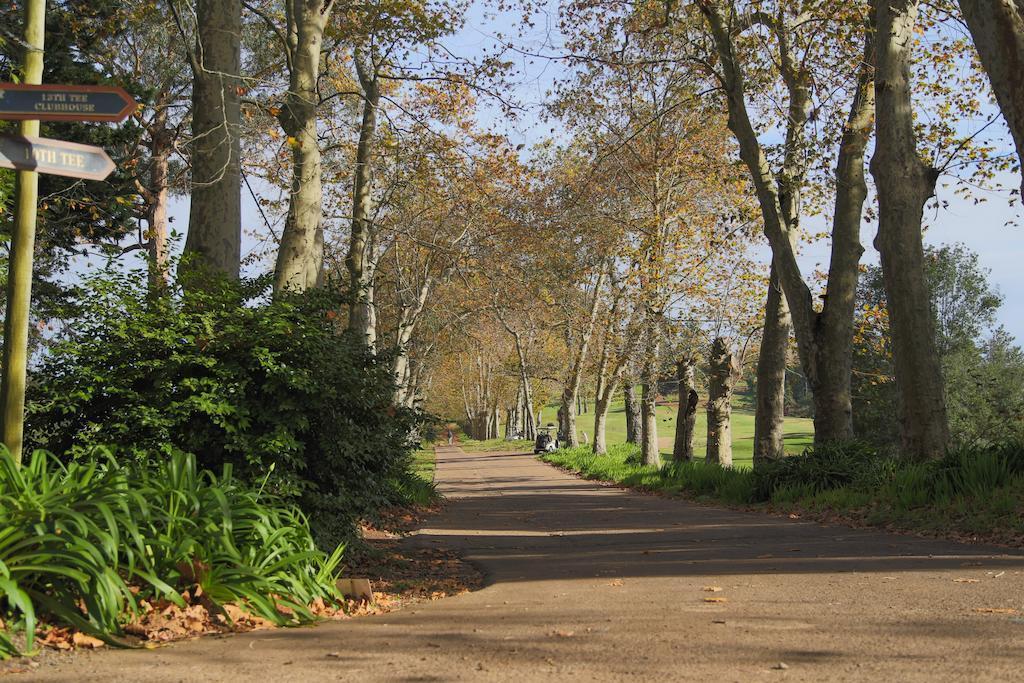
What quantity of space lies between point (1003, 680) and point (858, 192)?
12705 millimetres

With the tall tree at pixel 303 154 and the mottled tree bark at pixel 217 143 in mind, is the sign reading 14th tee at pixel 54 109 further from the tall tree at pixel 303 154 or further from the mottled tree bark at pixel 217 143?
the tall tree at pixel 303 154

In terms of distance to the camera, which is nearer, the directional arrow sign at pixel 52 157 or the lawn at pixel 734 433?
the directional arrow sign at pixel 52 157

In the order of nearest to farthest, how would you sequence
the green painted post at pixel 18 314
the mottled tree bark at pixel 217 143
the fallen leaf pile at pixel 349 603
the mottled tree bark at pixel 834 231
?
the fallen leaf pile at pixel 349 603 → the green painted post at pixel 18 314 → the mottled tree bark at pixel 217 143 → the mottled tree bark at pixel 834 231

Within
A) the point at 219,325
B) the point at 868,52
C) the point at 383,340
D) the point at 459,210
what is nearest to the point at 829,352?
the point at 868,52

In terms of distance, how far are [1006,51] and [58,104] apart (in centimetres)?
817

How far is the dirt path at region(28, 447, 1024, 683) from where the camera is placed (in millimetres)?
4047

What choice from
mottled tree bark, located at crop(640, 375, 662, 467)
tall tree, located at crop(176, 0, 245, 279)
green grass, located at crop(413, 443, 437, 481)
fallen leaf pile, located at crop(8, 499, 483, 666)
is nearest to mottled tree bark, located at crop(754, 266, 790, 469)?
green grass, located at crop(413, 443, 437, 481)

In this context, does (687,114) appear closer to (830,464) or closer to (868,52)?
(868,52)

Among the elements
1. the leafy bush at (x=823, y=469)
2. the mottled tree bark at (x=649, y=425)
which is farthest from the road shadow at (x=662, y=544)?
the mottled tree bark at (x=649, y=425)

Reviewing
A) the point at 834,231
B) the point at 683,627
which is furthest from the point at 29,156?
the point at 834,231

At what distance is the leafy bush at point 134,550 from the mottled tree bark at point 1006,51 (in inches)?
291

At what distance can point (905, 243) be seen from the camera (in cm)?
1283

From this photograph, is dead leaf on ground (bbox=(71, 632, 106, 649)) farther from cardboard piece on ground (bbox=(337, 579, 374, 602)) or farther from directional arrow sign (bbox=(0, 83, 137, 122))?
directional arrow sign (bbox=(0, 83, 137, 122))

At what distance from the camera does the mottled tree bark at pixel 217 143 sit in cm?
988
